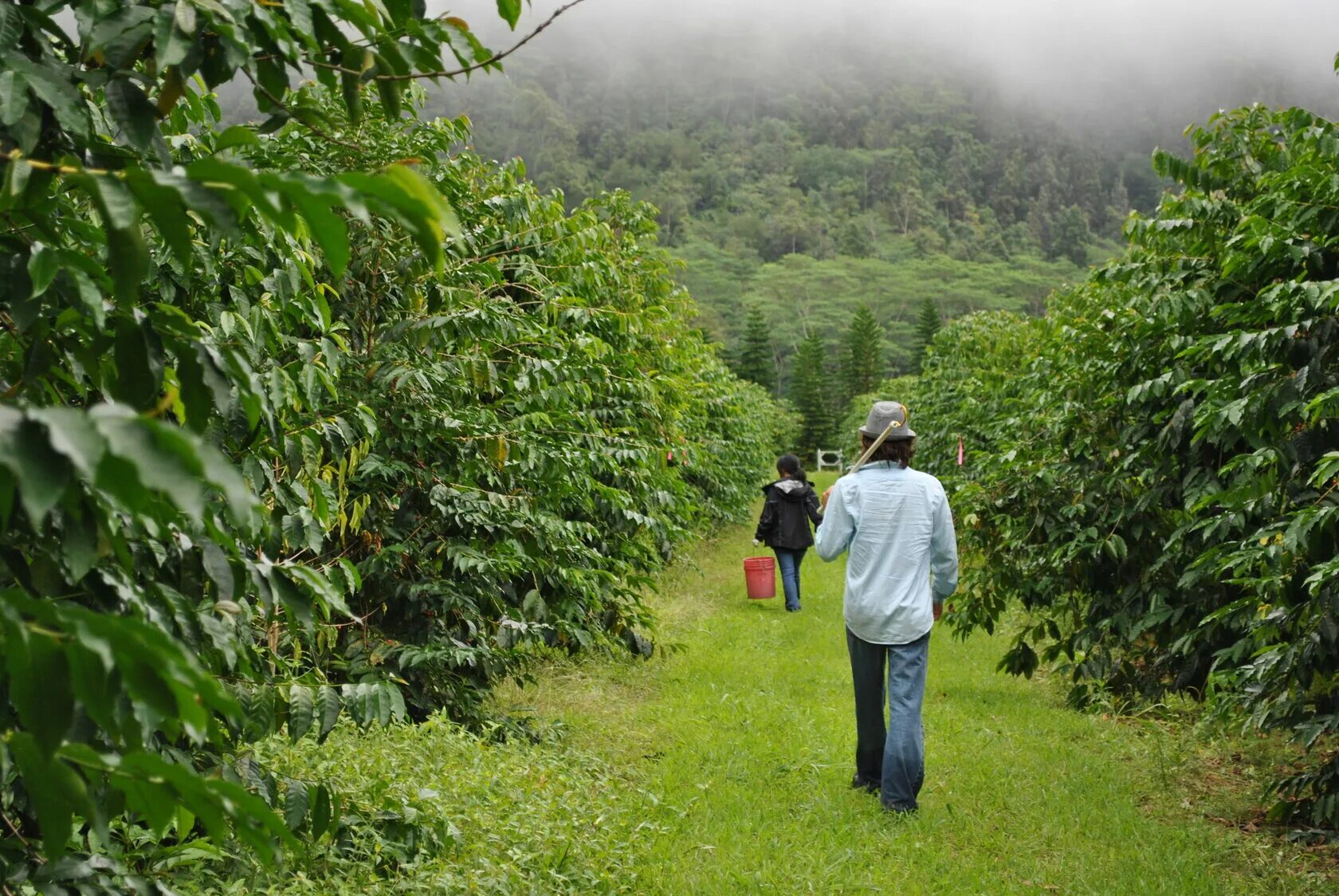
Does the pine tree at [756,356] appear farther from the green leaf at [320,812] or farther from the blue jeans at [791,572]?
the green leaf at [320,812]

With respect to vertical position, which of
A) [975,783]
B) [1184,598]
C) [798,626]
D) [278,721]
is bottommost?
[798,626]

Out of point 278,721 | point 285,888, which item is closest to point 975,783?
point 285,888

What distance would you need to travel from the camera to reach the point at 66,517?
4.56ft

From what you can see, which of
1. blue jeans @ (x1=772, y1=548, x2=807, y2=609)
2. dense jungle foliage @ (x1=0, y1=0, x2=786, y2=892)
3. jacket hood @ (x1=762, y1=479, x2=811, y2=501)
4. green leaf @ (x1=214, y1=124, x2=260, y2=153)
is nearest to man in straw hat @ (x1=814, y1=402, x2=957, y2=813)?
dense jungle foliage @ (x1=0, y1=0, x2=786, y2=892)

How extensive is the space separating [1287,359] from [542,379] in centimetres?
346

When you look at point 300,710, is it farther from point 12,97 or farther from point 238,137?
point 12,97

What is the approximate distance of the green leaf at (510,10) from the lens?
1933 mm

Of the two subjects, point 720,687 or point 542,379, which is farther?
point 720,687

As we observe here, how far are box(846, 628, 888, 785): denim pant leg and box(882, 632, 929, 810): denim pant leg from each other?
10 centimetres

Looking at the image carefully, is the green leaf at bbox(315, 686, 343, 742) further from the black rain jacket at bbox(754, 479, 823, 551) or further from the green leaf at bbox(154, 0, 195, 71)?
the black rain jacket at bbox(754, 479, 823, 551)

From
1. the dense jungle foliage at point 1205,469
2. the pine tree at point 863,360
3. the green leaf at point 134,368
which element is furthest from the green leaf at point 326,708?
the pine tree at point 863,360

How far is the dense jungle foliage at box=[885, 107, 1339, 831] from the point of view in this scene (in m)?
4.53

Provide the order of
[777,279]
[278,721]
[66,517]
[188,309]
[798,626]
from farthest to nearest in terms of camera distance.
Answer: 1. [777,279]
2. [798,626]
3. [188,309]
4. [278,721]
5. [66,517]

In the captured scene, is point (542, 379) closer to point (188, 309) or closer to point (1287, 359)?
point (188, 309)
